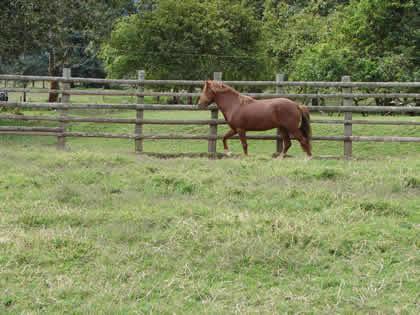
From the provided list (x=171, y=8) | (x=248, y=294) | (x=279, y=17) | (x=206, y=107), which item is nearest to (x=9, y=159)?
(x=206, y=107)

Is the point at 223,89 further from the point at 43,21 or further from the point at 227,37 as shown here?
the point at 227,37

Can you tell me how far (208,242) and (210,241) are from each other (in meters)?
0.03

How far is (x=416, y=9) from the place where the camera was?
67.6 feet

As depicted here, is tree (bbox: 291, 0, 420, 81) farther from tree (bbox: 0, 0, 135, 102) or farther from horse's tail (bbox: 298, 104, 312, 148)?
horse's tail (bbox: 298, 104, 312, 148)

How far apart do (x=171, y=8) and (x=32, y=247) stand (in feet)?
79.4

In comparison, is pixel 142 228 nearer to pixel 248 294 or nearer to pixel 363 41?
pixel 248 294

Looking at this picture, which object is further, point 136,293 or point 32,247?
point 32,247

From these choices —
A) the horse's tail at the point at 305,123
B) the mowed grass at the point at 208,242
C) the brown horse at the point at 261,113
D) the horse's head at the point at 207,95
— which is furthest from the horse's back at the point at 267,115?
the mowed grass at the point at 208,242

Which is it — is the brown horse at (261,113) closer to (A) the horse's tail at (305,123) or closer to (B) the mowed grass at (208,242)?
(A) the horse's tail at (305,123)

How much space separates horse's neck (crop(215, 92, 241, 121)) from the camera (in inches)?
389

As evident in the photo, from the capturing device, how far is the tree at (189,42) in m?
26.3

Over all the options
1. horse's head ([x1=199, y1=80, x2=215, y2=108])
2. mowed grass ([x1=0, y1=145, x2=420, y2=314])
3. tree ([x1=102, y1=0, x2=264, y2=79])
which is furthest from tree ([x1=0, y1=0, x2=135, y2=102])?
mowed grass ([x1=0, y1=145, x2=420, y2=314])

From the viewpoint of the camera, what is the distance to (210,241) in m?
4.34

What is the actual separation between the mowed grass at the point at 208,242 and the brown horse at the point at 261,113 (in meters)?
2.79
